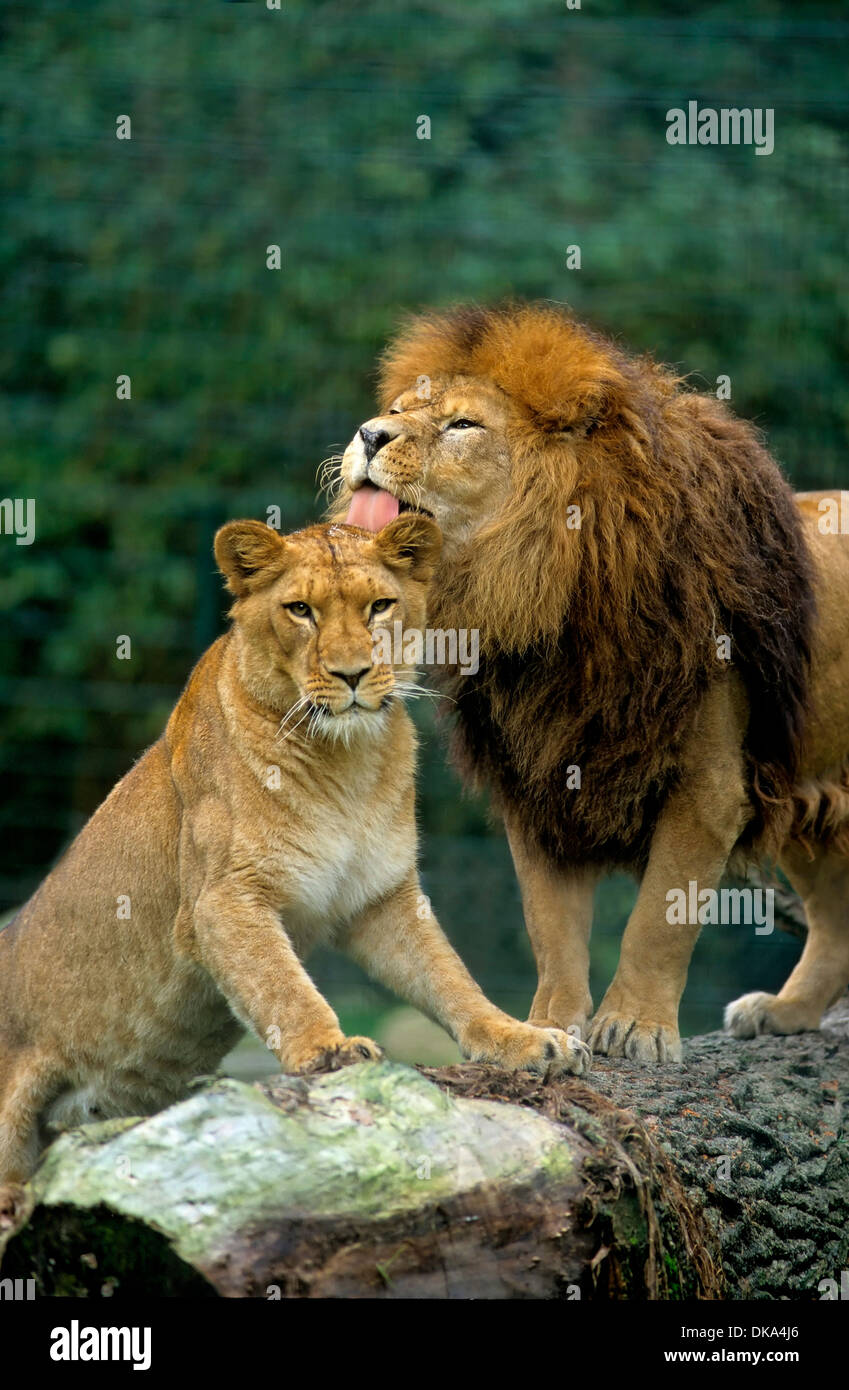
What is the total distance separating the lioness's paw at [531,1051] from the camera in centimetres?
276

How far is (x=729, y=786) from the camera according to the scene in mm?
3543

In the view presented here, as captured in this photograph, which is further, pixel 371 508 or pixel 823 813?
pixel 823 813

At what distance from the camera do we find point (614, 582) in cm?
348

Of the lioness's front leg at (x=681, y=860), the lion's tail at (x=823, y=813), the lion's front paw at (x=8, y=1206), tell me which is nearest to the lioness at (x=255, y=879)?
the lion's front paw at (x=8, y=1206)

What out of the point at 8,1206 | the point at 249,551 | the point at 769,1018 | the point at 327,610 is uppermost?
the point at 249,551

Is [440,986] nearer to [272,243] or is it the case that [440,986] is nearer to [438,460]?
[438,460]

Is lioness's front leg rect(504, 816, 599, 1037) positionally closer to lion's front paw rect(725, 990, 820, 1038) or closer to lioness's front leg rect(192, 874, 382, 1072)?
lion's front paw rect(725, 990, 820, 1038)

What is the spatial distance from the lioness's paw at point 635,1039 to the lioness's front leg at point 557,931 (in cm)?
9

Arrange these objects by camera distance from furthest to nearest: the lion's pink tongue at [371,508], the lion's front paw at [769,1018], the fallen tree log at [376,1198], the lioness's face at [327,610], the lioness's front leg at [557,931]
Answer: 1. the lion's front paw at [769,1018]
2. the lioness's front leg at [557,931]
3. the lion's pink tongue at [371,508]
4. the lioness's face at [327,610]
5. the fallen tree log at [376,1198]

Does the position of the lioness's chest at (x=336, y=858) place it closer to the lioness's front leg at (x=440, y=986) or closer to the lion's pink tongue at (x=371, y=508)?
the lioness's front leg at (x=440, y=986)

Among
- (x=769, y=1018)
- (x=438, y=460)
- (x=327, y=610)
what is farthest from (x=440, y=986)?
(x=769, y=1018)

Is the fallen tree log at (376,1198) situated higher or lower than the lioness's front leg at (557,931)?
lower

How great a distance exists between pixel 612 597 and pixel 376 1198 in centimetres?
173

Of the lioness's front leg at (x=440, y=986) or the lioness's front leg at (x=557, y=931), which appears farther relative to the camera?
the lioness's front leg at (x=557, y=931)
